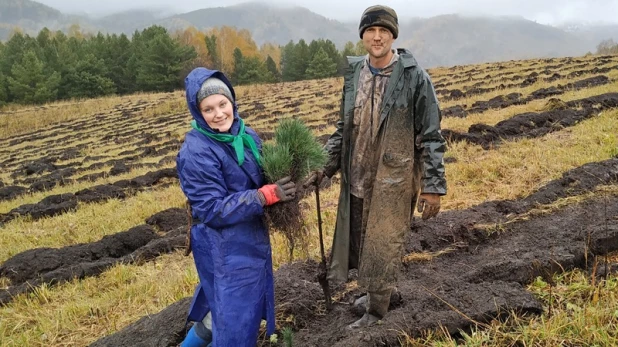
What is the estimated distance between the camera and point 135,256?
537 centimetres

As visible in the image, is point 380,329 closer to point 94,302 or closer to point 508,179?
point 94,302

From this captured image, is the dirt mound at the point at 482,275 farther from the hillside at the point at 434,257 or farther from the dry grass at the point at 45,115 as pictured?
the dry grass at the point at 45,115

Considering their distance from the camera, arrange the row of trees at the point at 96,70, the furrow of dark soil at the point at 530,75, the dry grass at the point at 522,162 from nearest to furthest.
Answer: the dry grass at the point at 522,162 < the furrow of dark soil at the point at 530,75 < the row of trees at the point at 96,70

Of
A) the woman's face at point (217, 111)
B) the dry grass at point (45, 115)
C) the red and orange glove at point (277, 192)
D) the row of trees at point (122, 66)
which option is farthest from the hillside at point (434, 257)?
the row of trees at point (122, 66)

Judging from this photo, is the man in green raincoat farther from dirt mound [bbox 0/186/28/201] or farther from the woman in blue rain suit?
dirt mound [bbox 0/186/28/201]

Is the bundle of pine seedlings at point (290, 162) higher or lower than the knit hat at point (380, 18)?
lower

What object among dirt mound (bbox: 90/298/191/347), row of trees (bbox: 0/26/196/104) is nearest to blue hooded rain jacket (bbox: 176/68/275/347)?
dirt mound (bbox: 90/298/191/347)

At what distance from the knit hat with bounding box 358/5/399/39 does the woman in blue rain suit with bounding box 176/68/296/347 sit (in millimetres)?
867

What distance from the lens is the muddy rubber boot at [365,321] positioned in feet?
8.95

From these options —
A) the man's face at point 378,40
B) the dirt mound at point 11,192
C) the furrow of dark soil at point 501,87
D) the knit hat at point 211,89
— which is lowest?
the dirt mound at point 11,192

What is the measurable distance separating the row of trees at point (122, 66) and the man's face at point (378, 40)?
1633 inches

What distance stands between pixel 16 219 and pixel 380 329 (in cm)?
840

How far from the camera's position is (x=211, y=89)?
2.27 m

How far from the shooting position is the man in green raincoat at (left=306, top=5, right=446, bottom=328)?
2.49m
